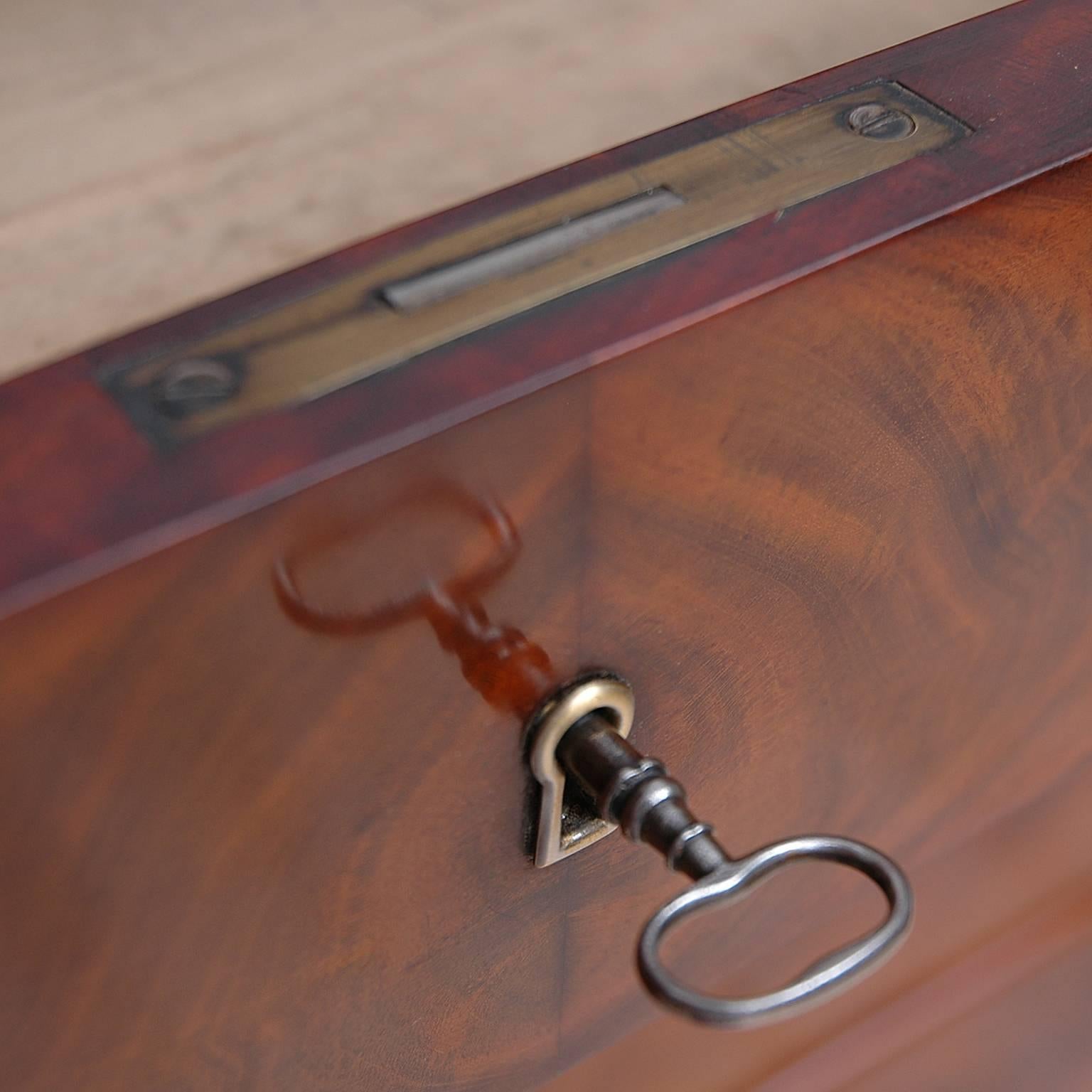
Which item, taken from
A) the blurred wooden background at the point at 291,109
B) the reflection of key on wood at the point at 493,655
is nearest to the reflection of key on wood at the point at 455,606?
the reflection of key on wood at the point at 493,655

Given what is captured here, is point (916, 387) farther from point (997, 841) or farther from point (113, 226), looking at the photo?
point (997, 841)

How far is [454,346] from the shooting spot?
1.24ft

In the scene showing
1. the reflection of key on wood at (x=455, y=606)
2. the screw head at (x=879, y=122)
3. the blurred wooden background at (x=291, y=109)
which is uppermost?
the blurred wooden background at (x=291, y=109)

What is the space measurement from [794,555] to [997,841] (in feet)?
1.24

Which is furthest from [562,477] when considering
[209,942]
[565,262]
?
[209,942]

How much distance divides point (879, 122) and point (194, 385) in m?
0.25

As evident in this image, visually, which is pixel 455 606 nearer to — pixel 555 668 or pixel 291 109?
pixel 555 668

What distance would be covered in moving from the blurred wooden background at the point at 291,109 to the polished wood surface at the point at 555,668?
0.51ft

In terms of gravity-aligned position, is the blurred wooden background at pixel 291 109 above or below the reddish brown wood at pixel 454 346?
above

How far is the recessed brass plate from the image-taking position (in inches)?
14.7

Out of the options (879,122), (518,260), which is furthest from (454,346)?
(879,122)

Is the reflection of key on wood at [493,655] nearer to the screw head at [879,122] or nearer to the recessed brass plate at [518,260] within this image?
the recessed brass plate at [518,260]

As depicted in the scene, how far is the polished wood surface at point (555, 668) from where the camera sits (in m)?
0.36

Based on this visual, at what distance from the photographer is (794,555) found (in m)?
0.48
